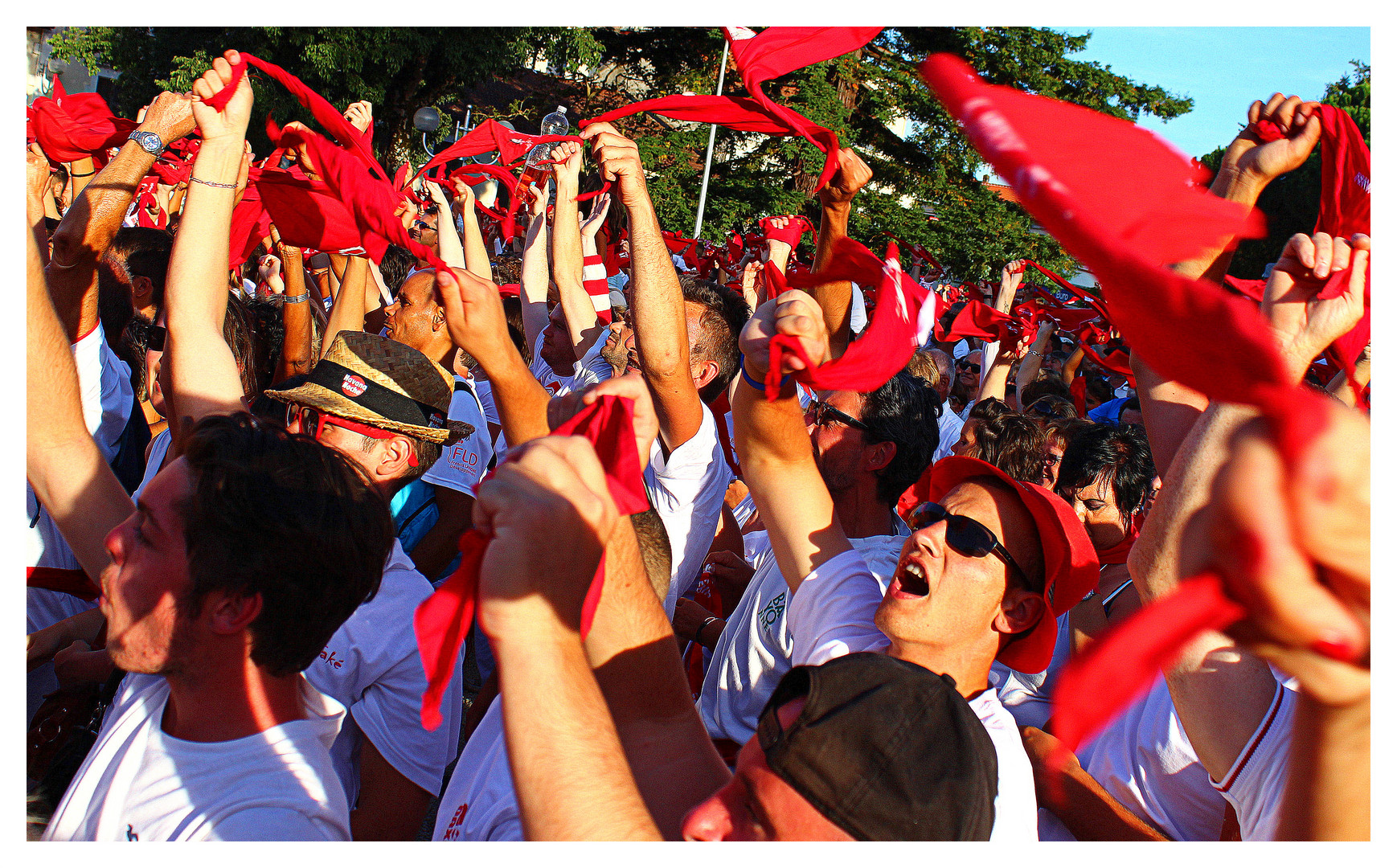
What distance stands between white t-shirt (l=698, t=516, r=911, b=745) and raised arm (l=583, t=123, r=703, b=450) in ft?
1.76

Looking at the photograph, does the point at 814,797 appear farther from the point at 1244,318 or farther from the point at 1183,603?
the point at 1244,318

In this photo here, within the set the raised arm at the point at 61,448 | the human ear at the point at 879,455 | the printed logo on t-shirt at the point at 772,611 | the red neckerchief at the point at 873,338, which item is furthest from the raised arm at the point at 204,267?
the human ear at the point at 879,455

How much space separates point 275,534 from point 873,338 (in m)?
1.25

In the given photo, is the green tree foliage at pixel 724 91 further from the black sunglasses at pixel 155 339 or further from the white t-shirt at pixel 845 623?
the white t-shirt at pixel 845 623

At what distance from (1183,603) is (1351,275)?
115cm

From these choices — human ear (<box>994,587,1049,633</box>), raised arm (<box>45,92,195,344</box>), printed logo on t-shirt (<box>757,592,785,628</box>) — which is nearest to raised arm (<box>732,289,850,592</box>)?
printed logo on t-shirt (<box>757,592,785,628</box>)

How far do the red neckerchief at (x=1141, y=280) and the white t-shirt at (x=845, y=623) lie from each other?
3.51 feet

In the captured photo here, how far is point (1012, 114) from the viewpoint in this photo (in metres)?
1.17

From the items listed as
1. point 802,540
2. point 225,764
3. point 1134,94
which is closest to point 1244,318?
point 802,540

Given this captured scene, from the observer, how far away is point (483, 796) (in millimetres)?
1677

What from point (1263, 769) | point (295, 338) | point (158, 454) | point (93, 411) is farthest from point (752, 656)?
point (295, 338)

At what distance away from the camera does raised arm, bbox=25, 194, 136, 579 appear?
1840 mm

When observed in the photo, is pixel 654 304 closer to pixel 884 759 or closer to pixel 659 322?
pixel 659 322

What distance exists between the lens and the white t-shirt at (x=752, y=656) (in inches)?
93.2
